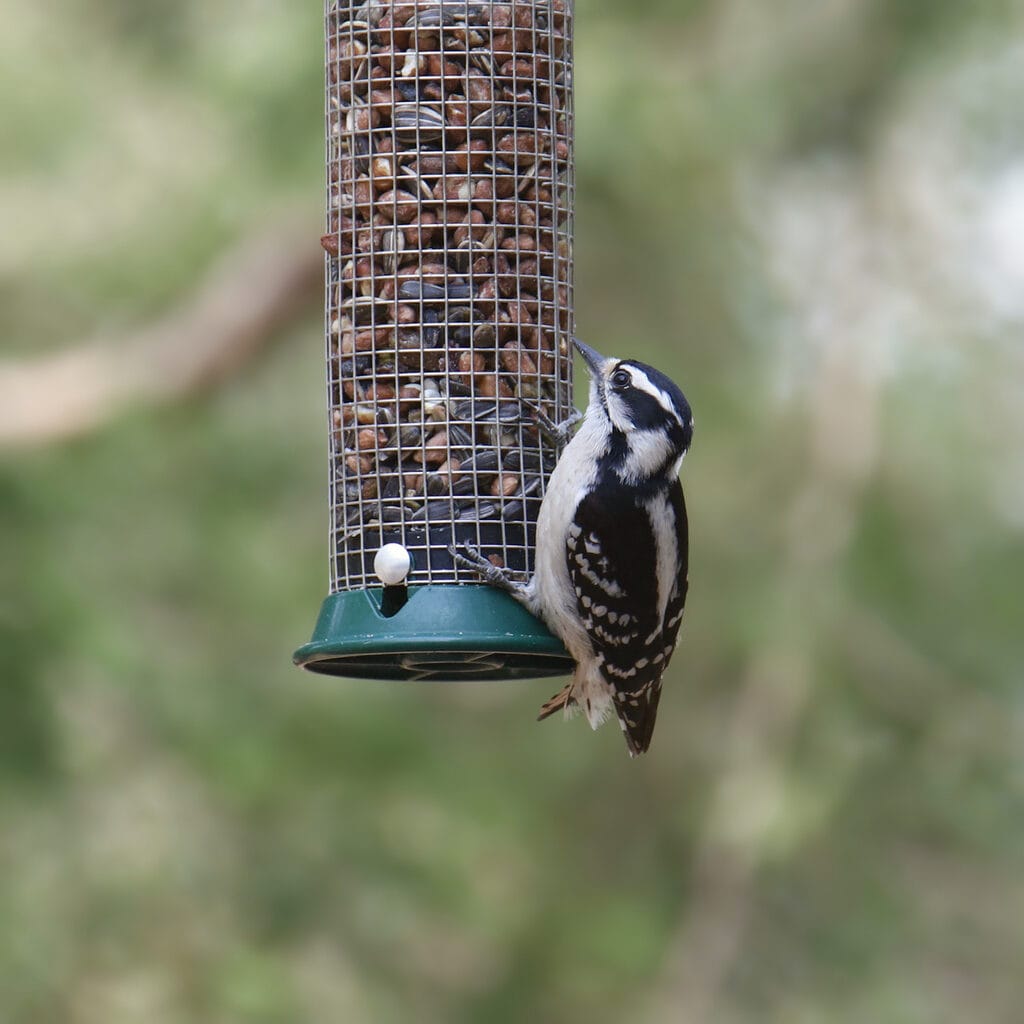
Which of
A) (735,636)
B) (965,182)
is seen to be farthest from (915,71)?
(735,636)

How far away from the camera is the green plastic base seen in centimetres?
593

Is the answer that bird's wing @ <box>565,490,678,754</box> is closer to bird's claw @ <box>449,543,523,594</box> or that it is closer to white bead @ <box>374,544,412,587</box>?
bird's claw @ <box>449,543,523,594</box>

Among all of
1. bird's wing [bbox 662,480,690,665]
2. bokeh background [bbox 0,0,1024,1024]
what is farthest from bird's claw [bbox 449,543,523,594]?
bokeh background [bbox 0,0,1024,1024]

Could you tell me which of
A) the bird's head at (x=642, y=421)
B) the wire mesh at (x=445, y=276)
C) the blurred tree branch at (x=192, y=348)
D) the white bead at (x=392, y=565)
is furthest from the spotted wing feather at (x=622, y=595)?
the blurred tree branch at (x=192, y=348)

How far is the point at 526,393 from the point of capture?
6.53 m

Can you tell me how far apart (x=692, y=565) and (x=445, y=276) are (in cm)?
646

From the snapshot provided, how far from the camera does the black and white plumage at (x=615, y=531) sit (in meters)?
6.16

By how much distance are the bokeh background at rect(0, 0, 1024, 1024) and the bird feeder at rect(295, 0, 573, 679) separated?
4832mm

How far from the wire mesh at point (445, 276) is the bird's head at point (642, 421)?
34cm

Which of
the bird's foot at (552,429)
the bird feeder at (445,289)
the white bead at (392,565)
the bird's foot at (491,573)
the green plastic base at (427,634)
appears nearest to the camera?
the green plastic base at (427,634)

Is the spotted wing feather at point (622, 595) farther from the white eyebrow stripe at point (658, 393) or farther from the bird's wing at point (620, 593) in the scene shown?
the white eyebrow stripe at point (658, 393)

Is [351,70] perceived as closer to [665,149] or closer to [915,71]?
[665,149]

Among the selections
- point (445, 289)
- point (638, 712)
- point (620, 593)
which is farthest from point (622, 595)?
point (445, 289)

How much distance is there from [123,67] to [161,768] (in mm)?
4737
